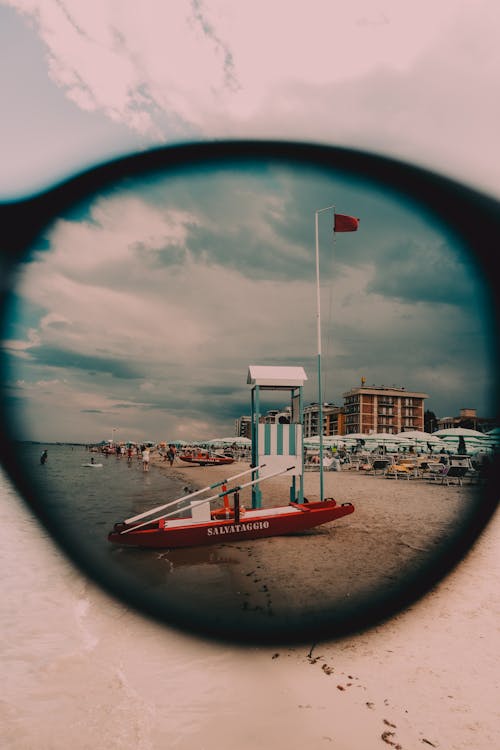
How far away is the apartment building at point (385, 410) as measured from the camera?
61.6m

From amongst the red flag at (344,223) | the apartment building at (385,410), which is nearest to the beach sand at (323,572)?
the red flag at (344,223)

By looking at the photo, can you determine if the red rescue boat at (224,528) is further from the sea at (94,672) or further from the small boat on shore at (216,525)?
the sea at (94,672)

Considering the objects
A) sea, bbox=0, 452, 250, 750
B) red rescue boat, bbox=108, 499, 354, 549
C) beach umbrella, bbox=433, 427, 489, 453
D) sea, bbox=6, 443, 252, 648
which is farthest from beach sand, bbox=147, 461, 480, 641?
beach umbrella, bbox=433, 427, 489, 453

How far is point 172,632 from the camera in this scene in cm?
331

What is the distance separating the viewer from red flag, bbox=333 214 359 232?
753cm

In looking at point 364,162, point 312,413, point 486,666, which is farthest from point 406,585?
point 312,413

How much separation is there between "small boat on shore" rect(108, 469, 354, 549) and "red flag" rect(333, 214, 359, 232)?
201 inches

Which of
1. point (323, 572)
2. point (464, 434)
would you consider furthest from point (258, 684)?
point (464, 434)

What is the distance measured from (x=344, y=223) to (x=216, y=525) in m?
5.91

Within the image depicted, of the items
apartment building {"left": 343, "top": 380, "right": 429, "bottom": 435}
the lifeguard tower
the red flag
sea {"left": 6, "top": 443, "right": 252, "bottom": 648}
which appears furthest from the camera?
apartment building {"left": 343, "top": 380, "right": 429, "bottom": 435}

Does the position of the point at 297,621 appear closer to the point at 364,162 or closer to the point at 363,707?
the point at 363,707

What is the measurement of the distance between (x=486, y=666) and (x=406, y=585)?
4.74 feet

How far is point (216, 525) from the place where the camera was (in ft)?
17.4

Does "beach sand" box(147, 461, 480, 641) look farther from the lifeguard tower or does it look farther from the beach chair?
the beach chair
